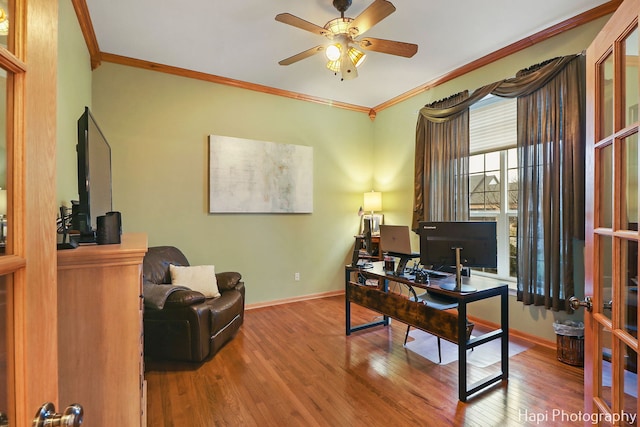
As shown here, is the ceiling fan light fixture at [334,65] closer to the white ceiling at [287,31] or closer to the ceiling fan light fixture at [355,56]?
the ceiling fan light fixture at [355,56]

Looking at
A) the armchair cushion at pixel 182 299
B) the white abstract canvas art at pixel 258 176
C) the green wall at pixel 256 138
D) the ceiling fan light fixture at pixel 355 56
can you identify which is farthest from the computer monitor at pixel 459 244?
the white abstract canvas art at pixel 258 176

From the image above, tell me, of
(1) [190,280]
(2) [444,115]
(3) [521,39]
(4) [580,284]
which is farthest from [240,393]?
(3) [521,39]

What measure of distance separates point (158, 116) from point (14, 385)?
3.58 metres

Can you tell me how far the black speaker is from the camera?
54.7 inches

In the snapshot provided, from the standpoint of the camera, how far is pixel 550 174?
9.26 feet

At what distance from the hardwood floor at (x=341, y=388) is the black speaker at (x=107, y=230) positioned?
1267 millimetres

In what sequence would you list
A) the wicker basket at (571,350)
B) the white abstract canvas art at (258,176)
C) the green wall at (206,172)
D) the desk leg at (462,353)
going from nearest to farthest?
1. the desk leg at (462,353)
2. the wicker basket at (571,350)
3. the green wall at (206,172)
4. the white abstract canvas art at (258,176)

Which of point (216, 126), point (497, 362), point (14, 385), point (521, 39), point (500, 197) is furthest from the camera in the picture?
point (216, 126)

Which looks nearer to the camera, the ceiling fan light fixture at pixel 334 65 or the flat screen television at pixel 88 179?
the flat screen television at pixel 88 179

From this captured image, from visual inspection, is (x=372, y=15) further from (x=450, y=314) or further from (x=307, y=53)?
(x=450, y=314)

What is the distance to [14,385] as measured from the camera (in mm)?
579

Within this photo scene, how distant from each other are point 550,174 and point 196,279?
3541mm

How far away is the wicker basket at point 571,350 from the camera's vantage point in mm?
2535

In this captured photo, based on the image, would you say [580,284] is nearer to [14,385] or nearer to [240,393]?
[240,393]
